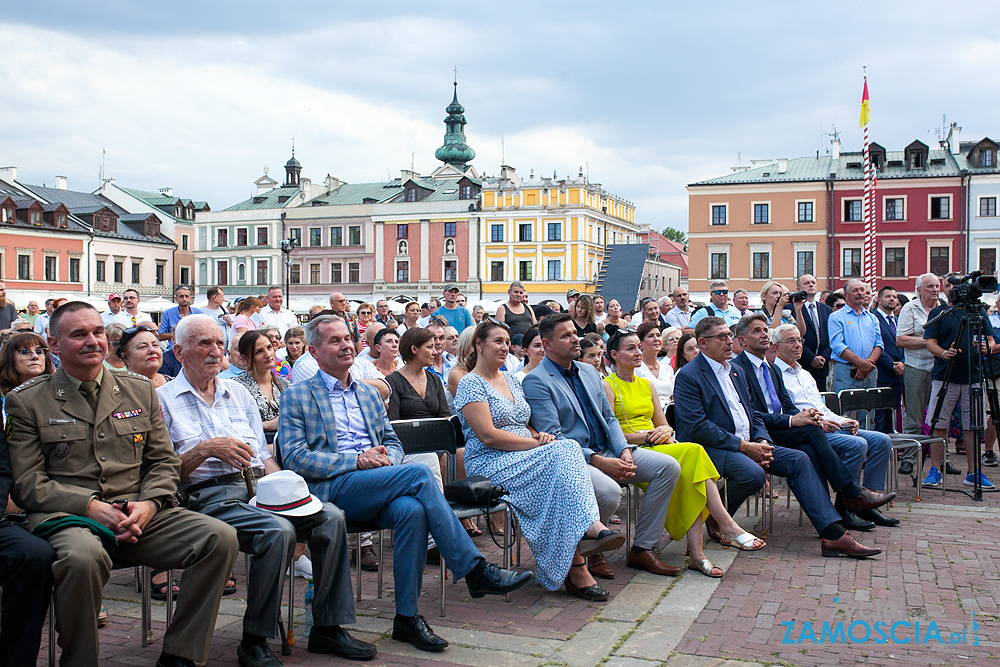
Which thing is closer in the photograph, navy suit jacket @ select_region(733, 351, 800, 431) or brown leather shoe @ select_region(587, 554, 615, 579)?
brown leather shoe @ select_region(587, 554, 615, 579)

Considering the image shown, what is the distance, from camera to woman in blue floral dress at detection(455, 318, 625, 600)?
16.8 feet

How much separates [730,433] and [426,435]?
2205 mm

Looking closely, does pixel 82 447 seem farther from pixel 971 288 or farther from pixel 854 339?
pixel 854 339

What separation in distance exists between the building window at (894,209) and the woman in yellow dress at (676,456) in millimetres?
47291

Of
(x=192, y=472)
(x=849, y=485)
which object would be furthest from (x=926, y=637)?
(x=192, y=472)

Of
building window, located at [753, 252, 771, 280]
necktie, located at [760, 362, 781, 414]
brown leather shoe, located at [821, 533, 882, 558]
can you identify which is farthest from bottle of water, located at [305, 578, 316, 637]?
building window, located at [753, 252, 771, 280]

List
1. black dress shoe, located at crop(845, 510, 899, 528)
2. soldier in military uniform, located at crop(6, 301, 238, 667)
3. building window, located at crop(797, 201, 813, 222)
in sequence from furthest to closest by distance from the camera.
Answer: building window, located at crop(797, 201, 813, 222), black dress shoe, located at crop(845, 510, 899, 528), soldier in military uniform, located at crop(6, 301, 238, 667)

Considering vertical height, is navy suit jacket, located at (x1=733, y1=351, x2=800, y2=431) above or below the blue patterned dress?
above

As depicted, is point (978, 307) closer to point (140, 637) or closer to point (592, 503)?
point (592, 503)

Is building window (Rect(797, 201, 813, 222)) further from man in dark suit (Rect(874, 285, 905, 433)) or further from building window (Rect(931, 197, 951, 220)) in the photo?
man in dark suit (Rect(874, 285, 905, 433))

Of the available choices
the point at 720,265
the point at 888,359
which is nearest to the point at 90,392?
the point at 888,359

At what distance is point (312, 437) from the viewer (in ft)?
15.7

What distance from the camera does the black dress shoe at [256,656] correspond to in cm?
396

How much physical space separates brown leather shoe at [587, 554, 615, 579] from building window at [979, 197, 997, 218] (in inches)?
1945
